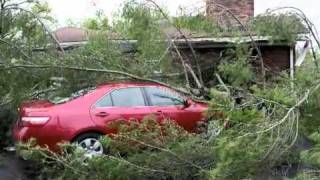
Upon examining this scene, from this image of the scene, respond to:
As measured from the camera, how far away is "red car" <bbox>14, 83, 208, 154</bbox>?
10.7 meters

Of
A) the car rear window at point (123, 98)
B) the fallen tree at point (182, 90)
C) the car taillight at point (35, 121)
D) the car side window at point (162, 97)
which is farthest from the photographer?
the car rear window at point (123, 98)

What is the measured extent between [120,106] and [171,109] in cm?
75

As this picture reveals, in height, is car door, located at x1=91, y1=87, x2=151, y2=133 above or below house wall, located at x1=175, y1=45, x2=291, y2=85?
below

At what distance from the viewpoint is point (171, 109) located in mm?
11070

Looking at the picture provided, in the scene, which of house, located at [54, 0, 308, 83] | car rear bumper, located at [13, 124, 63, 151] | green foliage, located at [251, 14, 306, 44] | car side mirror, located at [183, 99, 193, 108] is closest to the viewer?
green foliage, located at [251, 14, 306, 44]

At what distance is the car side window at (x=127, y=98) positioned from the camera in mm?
11055

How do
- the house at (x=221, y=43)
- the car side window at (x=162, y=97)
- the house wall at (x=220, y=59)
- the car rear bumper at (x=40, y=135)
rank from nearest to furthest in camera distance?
the house at (x=221, y=43) < the house wall at (x=220, y=59) < the car side window at (x=162, y=97) < the car rear bumper at (x=40, y=135)

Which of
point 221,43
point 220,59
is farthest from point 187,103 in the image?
point 221,43

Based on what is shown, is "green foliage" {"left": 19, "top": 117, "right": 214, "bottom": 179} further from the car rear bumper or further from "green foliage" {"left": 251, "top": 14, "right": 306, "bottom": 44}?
the car rear bumper

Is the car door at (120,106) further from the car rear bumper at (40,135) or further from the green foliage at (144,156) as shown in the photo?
the green foliage at (144,156)

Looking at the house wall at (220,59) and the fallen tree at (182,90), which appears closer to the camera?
the fallen tree at (182,90)

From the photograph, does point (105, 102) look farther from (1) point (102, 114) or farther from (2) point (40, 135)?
(2) point (40, 135)

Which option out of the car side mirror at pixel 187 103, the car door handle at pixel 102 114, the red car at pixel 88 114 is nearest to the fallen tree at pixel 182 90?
the car side mirror at pixel 187 103

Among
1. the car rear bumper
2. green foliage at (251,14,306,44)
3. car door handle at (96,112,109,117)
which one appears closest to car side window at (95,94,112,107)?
car door handle at (96,112,109,117)
